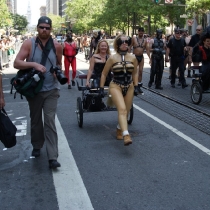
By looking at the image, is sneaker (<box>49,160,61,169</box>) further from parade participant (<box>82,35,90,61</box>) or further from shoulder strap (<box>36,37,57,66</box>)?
parade participant (<box>82,35,90,61</box>)

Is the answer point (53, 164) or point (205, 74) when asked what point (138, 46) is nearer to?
point (205, 74)

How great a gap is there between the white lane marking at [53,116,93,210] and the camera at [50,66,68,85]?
111 cm

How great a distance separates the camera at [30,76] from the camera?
5448 millimetres

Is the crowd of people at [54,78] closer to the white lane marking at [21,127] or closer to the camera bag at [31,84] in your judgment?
the camera bag at [31,84]

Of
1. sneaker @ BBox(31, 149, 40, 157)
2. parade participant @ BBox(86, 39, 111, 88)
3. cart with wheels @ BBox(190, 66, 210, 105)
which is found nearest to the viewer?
sneaker @ BBox(31, 149, 40, 157)

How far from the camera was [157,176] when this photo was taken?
17.8ft

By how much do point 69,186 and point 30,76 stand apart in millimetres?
1425

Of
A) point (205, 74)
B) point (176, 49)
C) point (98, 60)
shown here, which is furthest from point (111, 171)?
point (176, 49)

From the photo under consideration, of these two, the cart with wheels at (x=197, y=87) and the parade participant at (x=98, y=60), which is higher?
the parade participant at (x=98, y=60)

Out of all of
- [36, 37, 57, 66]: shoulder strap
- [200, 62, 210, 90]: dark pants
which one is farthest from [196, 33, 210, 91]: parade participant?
[36, 37, 57, 66]: shoulder strap

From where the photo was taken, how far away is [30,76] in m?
5.50

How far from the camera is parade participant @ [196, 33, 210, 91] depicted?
35.3 feet

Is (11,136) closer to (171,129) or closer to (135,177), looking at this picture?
(135,177)

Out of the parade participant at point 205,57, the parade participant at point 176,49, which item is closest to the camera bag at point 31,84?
the parade participant at point 205,57
